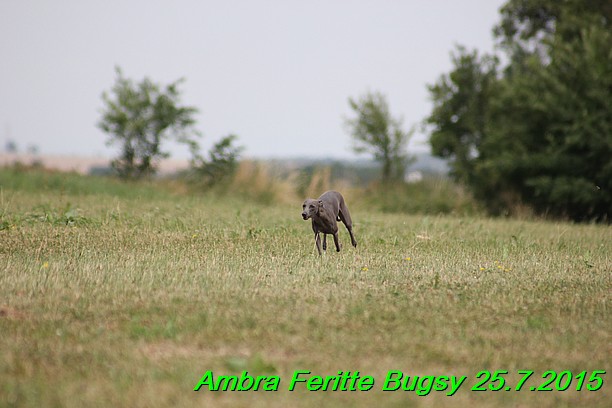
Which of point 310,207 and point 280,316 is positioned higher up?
point 310,207

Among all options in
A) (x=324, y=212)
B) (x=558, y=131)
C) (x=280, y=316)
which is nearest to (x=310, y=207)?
(x=324, y=212)

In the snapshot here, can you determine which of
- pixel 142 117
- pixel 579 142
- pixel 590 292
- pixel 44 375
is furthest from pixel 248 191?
pixel 44 375

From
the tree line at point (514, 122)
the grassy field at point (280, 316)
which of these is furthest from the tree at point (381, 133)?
the grassy field at point (280, 316)

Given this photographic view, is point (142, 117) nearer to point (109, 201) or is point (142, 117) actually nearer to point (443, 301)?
point (109, 201)

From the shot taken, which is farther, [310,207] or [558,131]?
[558,131]

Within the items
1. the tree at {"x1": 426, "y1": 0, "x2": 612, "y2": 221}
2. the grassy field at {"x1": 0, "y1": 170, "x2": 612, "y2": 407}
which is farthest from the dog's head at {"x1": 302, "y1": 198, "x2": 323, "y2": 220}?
the tree at {"x1": 426, "y1": 0, "x2": 612, "y2": 221}

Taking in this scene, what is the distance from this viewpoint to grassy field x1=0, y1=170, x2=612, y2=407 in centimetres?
400

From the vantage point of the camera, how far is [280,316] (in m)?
5.40

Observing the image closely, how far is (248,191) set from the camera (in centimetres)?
2086

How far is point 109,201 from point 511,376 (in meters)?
12.6

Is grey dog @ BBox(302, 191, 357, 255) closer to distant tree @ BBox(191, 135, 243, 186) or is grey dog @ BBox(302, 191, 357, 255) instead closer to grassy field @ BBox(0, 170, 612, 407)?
grassy field @ BBox(0, 170, 612, 407)

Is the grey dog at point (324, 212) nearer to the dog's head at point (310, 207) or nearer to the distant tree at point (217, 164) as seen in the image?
the dog's head at point (310, 207)

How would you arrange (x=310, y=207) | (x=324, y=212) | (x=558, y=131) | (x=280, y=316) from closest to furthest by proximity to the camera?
(x=280, y=316)
(x=310, y=207)
(x=324, y=212)
(x=558, y=131)

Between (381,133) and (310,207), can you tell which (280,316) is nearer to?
(310,207)
